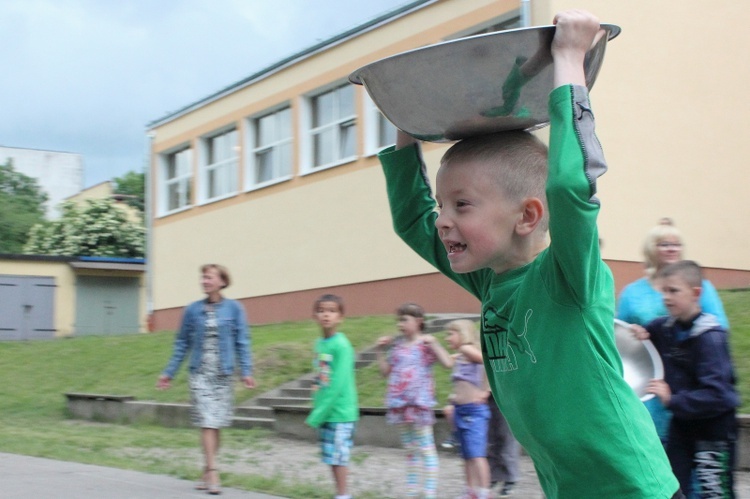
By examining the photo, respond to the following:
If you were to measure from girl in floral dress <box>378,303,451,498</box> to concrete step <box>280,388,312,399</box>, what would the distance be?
6.66 metres

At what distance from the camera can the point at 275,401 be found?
14.5 meters

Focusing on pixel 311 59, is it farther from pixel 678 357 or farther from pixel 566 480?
pixel 566 480

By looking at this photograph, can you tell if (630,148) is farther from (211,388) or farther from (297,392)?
(211,388)

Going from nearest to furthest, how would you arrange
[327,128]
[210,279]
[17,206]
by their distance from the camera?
[210,279] < [327,128] < [17,206]

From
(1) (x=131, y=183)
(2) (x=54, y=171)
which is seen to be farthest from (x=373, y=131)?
(1) (x=131, y=183)

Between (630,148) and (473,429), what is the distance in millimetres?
11221

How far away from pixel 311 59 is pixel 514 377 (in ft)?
69.8

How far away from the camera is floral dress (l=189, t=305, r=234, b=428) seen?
8.59m

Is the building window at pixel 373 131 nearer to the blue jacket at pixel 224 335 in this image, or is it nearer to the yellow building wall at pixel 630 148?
the yellow building wall at pixel 630 148

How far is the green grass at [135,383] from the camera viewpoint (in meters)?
10.7

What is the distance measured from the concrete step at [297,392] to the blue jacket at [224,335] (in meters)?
5.78

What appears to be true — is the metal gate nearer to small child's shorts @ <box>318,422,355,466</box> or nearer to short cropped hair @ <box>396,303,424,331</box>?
small child's shorts @ <box>318,422,355,466</box>

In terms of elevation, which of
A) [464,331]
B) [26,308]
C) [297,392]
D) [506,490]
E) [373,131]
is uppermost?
[373,131]

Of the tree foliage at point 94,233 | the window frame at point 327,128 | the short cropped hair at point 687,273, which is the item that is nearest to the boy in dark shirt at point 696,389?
the short cropped hair at point 687,273
